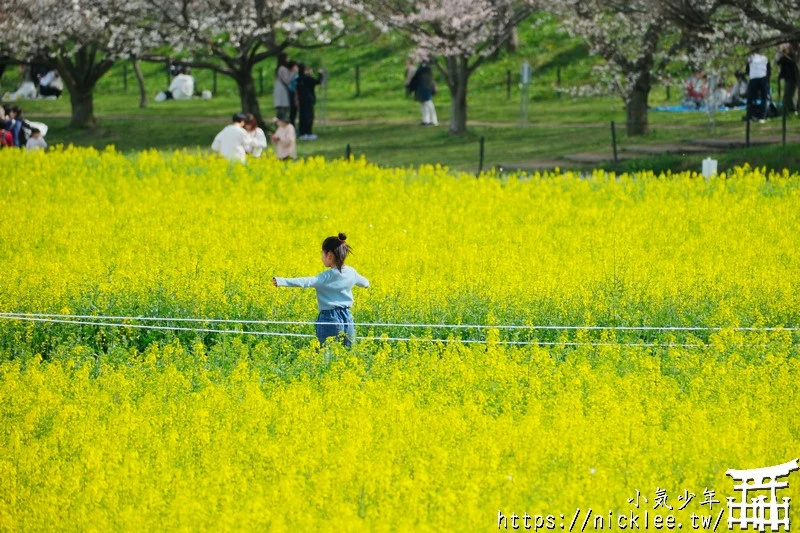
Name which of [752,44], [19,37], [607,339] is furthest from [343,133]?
[607,339]

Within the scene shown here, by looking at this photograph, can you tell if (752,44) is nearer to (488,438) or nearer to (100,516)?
(488,438)

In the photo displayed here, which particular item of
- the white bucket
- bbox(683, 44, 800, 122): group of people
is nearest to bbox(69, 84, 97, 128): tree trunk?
bbox(683, 44, 800, 122): group of people

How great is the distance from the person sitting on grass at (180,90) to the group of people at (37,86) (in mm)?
3741

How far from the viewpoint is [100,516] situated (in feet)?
28.9

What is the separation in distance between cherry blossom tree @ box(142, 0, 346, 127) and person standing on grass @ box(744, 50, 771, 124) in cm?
966

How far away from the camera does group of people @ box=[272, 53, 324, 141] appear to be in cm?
3759

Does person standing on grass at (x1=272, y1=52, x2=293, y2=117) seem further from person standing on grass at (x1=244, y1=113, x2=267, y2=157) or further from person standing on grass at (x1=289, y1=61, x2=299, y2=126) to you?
person standing on grass at (x1=244, y1=113, x2=267, y2=157)

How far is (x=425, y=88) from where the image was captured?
38594 mm

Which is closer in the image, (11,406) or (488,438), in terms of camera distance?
(488,438)

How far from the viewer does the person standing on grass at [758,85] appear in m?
35.2

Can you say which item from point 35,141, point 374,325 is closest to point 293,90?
point 35,141

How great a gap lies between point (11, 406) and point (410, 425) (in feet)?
→ 9.93

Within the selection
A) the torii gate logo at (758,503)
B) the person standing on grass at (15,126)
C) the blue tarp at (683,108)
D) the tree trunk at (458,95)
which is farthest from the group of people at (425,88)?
the torii gate logo at (758,503)

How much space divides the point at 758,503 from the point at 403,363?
4.27 meters
